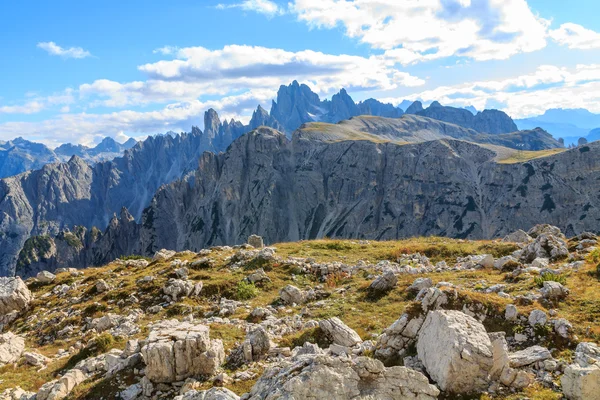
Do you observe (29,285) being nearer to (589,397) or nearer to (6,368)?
(6,368)

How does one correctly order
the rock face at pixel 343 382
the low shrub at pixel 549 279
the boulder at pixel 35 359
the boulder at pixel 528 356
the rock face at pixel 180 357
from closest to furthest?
the rock face at pixel 343 382 < the boulder at pixel 528 356 < the rock face at pixel 180 357 < the boulder at pixel 35 359 < the low shrub at pixel 549 279

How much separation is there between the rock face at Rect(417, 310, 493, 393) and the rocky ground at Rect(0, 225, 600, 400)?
0.04m

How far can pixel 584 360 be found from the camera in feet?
34.6

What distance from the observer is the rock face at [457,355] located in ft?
33.4

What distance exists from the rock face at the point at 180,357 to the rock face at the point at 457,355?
296 inches

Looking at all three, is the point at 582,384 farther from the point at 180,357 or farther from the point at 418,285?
the point at 180,357

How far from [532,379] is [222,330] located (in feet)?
41.2

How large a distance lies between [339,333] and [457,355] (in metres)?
5.71

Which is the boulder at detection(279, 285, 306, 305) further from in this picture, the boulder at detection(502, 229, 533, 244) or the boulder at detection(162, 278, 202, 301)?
the boulder at detection(502, 229, 533, 244)

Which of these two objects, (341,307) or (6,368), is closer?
(6,368)

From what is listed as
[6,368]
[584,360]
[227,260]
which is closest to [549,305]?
[584,360]

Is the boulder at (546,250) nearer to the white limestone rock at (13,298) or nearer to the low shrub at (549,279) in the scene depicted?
the low shrub at (549,279)

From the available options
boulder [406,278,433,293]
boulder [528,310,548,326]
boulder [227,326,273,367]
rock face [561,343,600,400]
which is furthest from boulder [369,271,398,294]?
rock face [561,343,600,400]

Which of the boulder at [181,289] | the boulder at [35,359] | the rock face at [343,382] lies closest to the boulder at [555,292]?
the rock face at [343,382]
